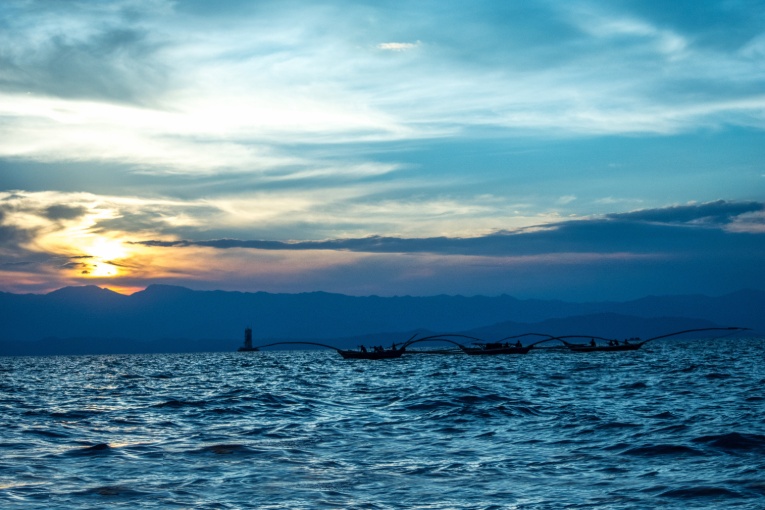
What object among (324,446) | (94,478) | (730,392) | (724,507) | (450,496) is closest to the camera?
(724,507)

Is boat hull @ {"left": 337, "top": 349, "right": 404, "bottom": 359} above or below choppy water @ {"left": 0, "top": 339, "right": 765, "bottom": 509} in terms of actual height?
below

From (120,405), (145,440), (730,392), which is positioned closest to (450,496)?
(145,440)

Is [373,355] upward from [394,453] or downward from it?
downward

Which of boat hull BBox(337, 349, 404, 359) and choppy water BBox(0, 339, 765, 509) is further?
boat hull BBox(337, 349, 404, 359)

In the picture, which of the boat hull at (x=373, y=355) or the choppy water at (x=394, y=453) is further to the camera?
the boat hull at (x=373, y=355)

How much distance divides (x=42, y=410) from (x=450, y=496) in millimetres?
30578

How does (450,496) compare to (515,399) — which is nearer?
(450,496)

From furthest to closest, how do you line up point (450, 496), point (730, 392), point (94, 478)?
point (730, 392) < point (94, 478) < point (450, 496)

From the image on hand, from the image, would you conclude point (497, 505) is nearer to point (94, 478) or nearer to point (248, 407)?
point (94, 478)

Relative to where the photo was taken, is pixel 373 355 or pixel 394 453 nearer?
pixel 394 453

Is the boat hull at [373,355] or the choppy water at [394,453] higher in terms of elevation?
the choppy water at [394,453]

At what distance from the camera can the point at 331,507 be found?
1666cm

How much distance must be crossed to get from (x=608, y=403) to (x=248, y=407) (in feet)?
61.0

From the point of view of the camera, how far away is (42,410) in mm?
41000
